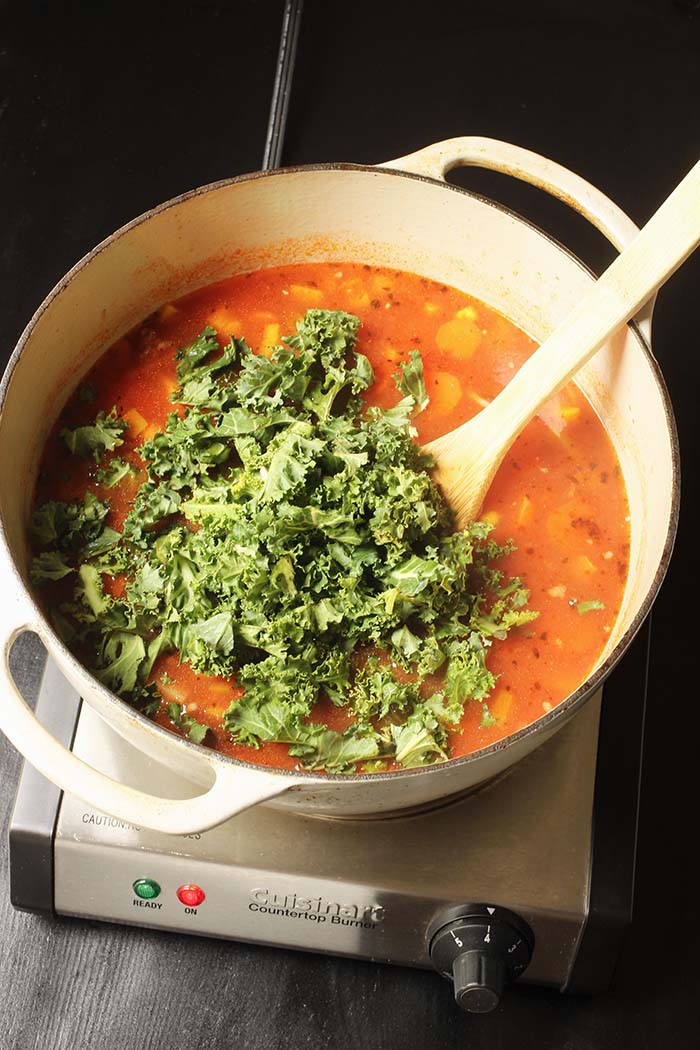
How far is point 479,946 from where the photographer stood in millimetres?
1719

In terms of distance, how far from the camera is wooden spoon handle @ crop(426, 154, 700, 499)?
5.63 ft

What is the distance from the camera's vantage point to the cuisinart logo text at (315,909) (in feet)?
5.68

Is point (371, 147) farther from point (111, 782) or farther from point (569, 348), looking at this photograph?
point (111, 782)

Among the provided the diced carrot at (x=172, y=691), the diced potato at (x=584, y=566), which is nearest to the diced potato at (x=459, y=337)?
the diced potato at (x=584, y=566)

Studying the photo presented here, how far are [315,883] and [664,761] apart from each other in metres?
0.69

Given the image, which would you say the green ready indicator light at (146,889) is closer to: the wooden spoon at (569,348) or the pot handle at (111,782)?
the pot handle at (111,782)

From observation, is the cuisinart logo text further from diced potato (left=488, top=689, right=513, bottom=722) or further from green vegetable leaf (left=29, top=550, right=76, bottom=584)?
green vegetable leaf (left=29, top=550, right=76, bottom=584)

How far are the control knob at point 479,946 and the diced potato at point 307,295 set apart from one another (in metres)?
0.99

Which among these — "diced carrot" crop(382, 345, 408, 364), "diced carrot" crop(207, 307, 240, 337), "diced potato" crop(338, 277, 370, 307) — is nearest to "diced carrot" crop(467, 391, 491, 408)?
"diced carrot" crop(382, 345, 408, 364)

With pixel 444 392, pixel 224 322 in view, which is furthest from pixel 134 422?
pixel 444 392

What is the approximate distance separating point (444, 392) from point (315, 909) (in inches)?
31.9

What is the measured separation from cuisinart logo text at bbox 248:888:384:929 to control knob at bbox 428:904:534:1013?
0.30 feet


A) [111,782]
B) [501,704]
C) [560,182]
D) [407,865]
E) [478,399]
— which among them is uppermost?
[560,182]

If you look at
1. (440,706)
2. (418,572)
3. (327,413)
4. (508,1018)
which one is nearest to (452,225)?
(327,413)
